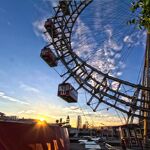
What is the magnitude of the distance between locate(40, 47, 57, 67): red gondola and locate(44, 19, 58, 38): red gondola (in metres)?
3.54

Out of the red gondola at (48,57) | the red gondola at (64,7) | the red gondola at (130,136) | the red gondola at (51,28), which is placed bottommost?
the red gondola at (130,136)

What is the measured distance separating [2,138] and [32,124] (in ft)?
6.46

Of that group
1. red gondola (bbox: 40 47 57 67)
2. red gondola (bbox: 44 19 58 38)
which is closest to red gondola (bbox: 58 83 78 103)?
red gondola (bbox: 40 47 57 67)

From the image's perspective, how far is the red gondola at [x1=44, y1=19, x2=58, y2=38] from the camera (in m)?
37.2

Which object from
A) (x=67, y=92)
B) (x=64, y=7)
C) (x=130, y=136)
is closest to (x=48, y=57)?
(x=67, y=92)

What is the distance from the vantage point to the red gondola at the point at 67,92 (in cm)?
3325

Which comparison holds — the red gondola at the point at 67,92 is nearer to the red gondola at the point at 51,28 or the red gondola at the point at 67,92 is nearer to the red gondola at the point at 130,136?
the red gondola at the point at 51,28

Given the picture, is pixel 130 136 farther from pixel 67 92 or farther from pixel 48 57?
pixel 48 57

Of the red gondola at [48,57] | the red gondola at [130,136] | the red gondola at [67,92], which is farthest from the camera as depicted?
the red gondola at [48,57]

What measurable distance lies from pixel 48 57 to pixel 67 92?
481 centimetres

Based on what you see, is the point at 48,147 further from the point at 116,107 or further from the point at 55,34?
the point at 55,34

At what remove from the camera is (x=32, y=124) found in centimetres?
919

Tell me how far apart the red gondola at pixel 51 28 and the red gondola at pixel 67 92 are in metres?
7.24

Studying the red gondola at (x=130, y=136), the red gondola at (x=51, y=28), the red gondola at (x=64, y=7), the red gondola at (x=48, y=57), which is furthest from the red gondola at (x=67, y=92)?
the red gondola at (x=64, y=7)
